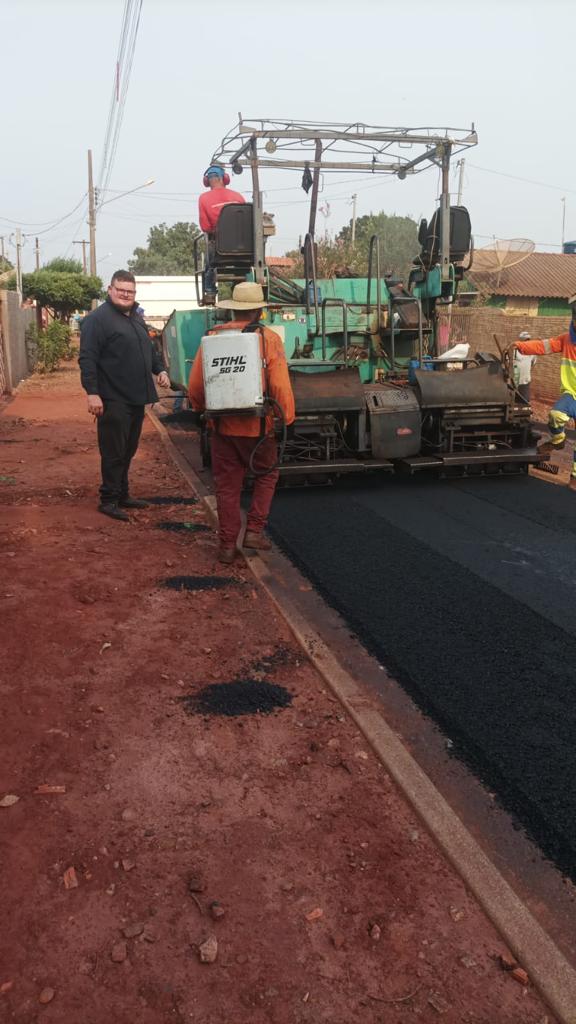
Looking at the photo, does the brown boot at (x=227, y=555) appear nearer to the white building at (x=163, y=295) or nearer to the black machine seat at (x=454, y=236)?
the black machine seat at (x=454, y=236)

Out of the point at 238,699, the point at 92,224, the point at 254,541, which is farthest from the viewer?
the point at 92,224

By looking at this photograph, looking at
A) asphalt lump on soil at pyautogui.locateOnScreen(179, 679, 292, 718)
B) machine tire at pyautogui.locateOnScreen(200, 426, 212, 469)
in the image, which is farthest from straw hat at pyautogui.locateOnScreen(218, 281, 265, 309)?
machine tire at pyautogui.locateOnScreen(200, 426, 212, 469)

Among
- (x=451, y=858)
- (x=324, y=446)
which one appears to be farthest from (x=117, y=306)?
(x=451, y=858)

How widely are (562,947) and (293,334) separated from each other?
21.6ft

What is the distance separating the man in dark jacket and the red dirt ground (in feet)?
7.23

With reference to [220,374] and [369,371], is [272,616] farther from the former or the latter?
[369,371]

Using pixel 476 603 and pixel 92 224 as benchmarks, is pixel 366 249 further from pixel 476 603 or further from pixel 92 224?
pixel 92 224

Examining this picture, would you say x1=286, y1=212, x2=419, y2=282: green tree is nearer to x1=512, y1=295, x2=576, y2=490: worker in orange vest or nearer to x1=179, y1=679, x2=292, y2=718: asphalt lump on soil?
x1=512, y1=295, x2=576, y2=490: worker in orange vest

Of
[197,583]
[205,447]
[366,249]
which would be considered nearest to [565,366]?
[205,447]

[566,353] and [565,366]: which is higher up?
[566,353]

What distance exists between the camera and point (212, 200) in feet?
27.9

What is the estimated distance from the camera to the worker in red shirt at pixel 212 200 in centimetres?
841

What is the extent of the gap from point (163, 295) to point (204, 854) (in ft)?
79.7

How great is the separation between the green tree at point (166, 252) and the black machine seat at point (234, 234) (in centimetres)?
7230
